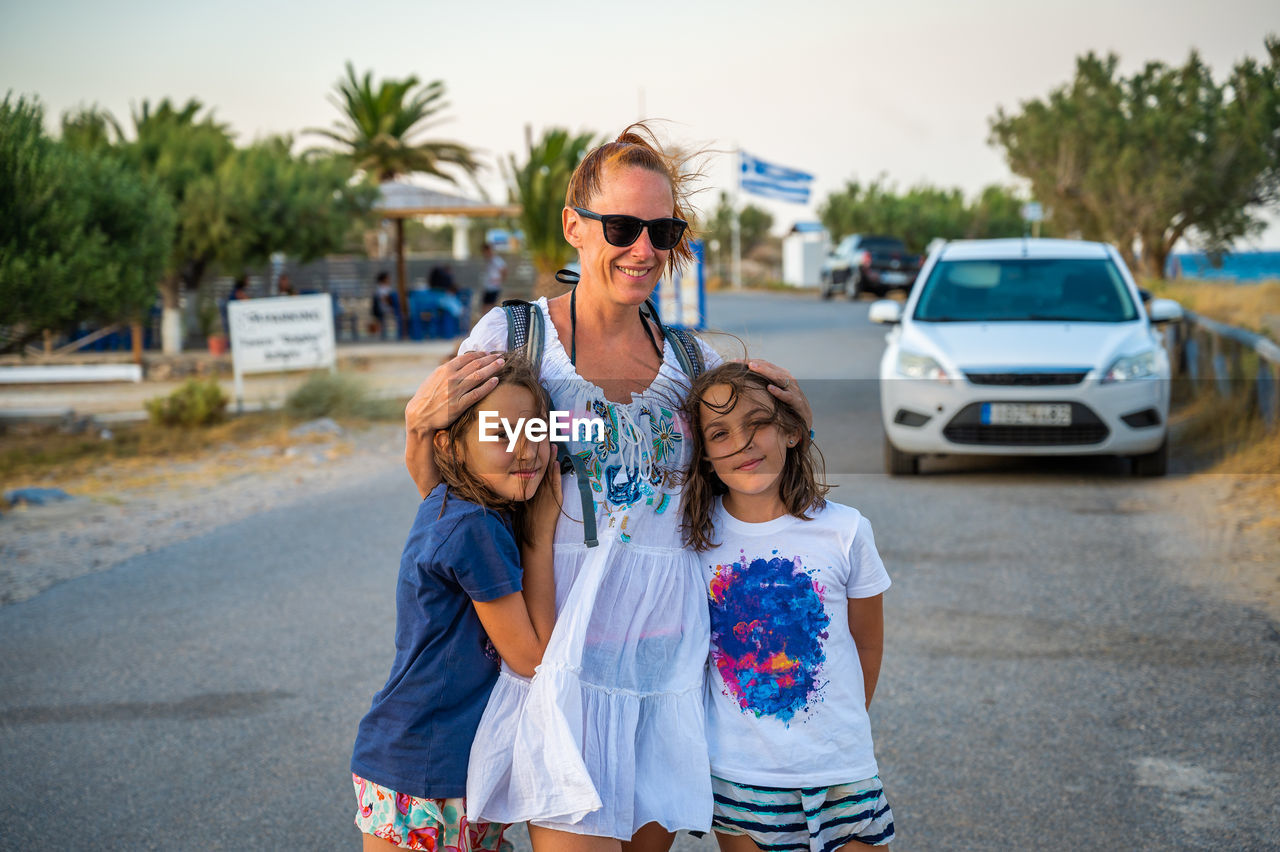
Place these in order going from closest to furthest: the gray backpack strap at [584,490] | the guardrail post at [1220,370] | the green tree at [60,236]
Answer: the gray backpack strap at [584,490]
the guardrail post at [1220,370]
the green tree at [60,236]

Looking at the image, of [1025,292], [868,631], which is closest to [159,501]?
[1025,292]

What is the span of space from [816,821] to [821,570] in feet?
1.70

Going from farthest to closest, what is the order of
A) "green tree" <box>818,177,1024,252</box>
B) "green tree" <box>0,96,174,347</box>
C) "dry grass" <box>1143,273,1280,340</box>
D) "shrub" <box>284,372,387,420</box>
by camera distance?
"green tree" <box>818,177,1024,252</box> → "dry grass" <box>1143,273,1280,340</box> → "shrub" <box>284,372,387,420</box> → "green tree" <box>0,96,174,347</box>

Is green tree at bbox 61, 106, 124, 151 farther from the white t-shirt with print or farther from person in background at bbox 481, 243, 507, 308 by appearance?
the white t-shirt with print

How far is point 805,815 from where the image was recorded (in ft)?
7.97

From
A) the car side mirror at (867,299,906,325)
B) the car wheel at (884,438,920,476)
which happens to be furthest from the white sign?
the car wheel at (884,438,920,476)

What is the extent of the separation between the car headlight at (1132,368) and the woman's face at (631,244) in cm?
690

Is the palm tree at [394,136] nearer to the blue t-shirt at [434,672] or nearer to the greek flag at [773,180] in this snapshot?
the greek flag at [773,180]

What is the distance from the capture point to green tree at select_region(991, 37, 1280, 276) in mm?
21094

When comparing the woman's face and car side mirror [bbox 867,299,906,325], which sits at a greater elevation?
the woman's face

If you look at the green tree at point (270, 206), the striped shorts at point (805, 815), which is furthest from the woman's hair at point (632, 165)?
the green tree at point (270, 206)

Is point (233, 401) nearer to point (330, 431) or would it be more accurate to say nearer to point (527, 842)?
point (330, 431)

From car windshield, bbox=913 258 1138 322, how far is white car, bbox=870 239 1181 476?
0.5 inches

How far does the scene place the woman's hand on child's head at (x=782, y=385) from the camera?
2.57m
